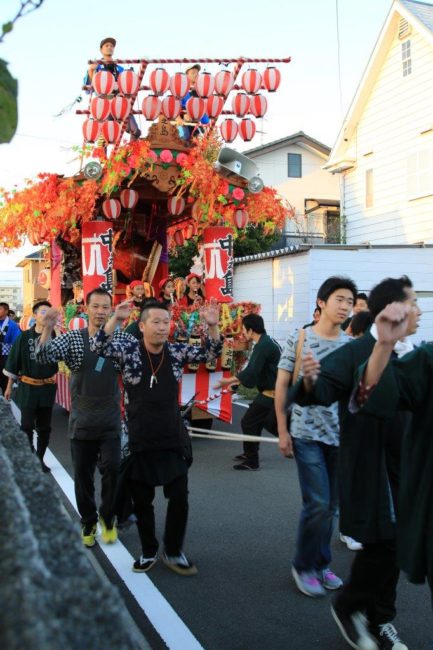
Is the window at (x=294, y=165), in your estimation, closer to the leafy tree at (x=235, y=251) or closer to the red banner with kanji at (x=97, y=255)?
the leafy tree at (x=235, y=251)

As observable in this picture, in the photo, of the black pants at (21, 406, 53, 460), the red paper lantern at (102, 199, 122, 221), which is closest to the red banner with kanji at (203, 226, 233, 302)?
the red paper lantern at (102, 199, 122, 221)

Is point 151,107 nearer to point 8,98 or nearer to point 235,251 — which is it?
point 8,98

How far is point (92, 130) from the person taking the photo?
10.4 meters

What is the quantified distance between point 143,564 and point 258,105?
Answer: 928cm

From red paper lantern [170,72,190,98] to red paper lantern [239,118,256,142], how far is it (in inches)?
44.7

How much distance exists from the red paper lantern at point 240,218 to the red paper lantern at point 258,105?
2484 millimetres

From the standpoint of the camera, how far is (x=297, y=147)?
3434 centimetres

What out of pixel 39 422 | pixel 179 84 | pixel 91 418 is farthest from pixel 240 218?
pixel 91 418

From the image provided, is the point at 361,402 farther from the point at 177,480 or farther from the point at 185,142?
the point at 185,142

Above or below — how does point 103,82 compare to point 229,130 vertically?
above

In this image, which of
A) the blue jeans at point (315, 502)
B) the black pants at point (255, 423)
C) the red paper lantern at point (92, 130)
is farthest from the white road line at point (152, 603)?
the red paper lantern at point (92, 130)

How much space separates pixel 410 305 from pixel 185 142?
7.50 m

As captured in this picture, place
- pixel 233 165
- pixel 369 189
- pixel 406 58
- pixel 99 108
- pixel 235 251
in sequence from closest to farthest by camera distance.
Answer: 1. pixel 233 165
2. pixel 99 108
3. pixel 406 58
4. pixel 369 189
5. pixel 235 251

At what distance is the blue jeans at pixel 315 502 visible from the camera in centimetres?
412
